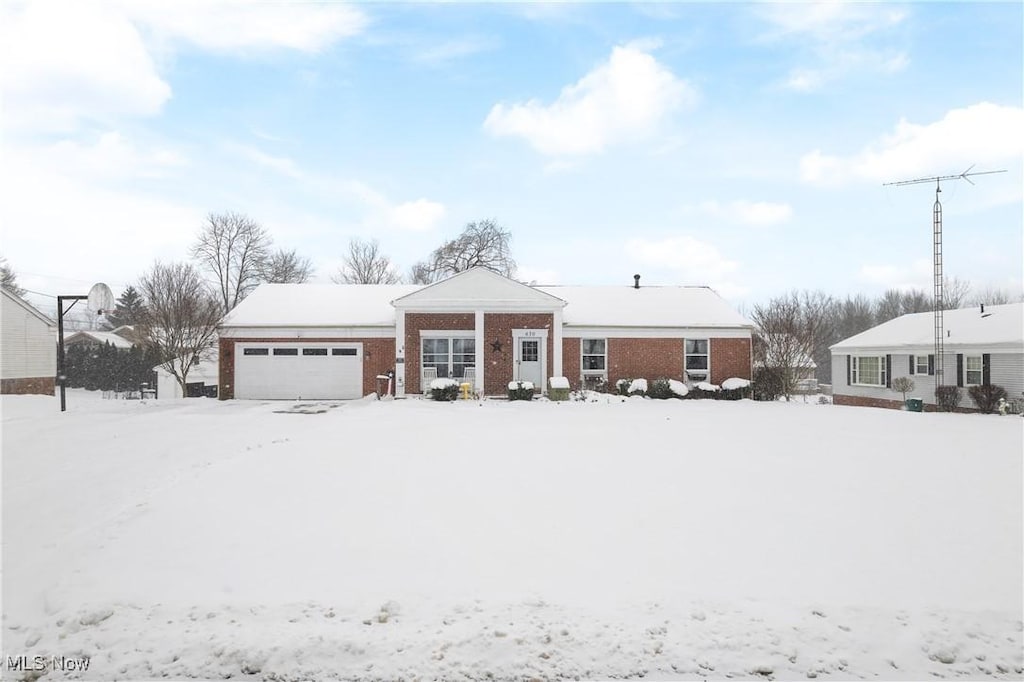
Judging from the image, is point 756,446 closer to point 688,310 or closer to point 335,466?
point 335,466

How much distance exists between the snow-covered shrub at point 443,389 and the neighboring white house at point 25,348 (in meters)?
20.6

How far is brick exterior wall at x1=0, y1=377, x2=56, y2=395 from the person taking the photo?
82.2 feet

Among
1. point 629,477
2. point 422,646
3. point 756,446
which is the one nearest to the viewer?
point 422,646

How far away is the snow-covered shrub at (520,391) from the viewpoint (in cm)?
2041

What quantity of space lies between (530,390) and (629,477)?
40.3 ft

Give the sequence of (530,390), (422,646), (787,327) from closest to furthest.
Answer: (422,646) < (530,390) < (787,327)

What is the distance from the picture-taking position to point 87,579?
4902mm

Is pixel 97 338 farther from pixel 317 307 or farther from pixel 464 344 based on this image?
pixel 464 344

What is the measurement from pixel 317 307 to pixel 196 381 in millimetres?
14037

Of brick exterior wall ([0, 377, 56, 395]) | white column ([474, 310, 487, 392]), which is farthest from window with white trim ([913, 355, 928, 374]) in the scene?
brick exterior wall ([0, 377, 56, 395])

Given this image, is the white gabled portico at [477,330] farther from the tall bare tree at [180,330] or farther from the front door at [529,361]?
the tall bare tree at [180,330]

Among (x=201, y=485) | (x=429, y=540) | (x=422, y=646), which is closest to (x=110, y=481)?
(x=201, y=485)

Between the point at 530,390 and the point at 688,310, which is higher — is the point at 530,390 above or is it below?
below

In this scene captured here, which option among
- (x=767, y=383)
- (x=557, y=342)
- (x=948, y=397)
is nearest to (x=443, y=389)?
(x=557, y=342)
